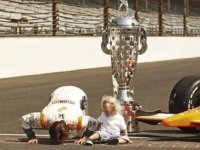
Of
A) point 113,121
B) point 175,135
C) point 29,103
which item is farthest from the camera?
point 29,103

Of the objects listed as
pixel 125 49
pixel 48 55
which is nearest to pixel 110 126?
pixel 125 49

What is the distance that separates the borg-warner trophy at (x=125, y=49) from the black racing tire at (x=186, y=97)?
635 mm

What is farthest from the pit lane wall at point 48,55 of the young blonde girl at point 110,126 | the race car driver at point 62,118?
the young blonde girl at point 110,126

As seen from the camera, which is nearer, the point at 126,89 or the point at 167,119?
the point at 167,119

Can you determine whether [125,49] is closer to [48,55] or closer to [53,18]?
[48,55]

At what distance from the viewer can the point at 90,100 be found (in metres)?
14.0

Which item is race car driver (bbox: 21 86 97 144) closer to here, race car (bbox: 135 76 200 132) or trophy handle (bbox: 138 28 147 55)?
race car (bbox: 135 76 200 132)

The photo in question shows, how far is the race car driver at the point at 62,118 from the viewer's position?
7.80 m

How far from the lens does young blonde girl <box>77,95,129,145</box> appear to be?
309 inches

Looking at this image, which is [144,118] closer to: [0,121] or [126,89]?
[126,89]

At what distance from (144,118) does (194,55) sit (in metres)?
32.1

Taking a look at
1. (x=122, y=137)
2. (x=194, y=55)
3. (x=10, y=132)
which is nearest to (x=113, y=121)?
(x=122, y=137)

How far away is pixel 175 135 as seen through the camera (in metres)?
8.79

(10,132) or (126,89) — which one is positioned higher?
(126,89)
